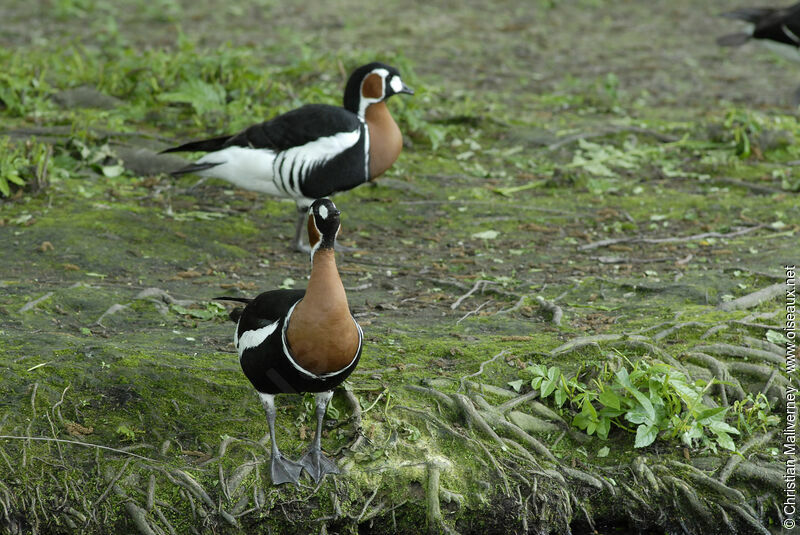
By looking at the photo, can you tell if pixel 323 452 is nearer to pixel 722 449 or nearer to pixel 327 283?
pixel 327 283

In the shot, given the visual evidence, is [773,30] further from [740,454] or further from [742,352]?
[740,454]

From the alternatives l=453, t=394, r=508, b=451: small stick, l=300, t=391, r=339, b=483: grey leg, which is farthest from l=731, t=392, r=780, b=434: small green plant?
l=300, t=391, r=339, b=483: grey leg

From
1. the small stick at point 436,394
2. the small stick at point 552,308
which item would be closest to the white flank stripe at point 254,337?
the small stick at point 436,394

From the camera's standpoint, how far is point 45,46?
35.1ft

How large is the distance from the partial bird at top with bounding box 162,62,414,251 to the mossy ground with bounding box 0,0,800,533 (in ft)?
Answer: 1.31

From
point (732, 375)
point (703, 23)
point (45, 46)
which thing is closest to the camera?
point (732, 375)

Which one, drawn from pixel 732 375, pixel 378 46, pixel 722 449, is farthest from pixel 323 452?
pixel 378 46

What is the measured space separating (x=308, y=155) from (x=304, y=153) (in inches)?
1.1

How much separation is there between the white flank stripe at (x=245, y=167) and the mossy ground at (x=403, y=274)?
0.37 m

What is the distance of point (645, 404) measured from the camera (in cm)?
387

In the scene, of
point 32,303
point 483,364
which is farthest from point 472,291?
point 32,303

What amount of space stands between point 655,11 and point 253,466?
1224cm

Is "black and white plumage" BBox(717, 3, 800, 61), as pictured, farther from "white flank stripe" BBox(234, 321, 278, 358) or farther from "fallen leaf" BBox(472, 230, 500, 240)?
"white flank stripe" BBox(234, 321, 278, 358)

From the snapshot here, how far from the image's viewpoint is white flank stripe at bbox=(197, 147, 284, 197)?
5.90m
